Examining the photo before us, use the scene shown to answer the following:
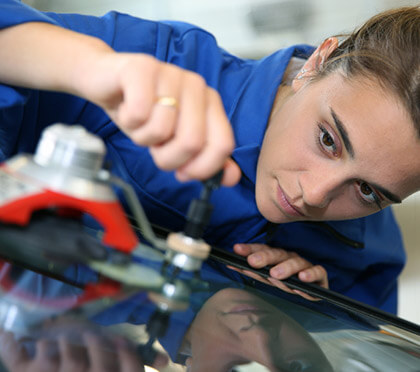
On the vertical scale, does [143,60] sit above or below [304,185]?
above

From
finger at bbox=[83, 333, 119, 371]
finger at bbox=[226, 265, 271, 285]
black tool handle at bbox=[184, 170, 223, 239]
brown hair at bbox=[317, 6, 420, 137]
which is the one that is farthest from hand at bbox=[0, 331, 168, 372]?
brown hair at bbox=[317, 6, 420, 137]

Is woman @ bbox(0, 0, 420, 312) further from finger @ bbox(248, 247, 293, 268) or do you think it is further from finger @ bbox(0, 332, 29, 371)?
finger @ bbox(0, 332, 29, 371)

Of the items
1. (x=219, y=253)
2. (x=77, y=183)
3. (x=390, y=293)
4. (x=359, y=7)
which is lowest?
(x=390, y=293)

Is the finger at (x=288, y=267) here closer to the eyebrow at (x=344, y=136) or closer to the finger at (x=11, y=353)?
the eyebrow at (x=344, y=136)

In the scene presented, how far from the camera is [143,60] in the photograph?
32 cm

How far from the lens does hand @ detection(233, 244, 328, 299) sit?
0.58 meters

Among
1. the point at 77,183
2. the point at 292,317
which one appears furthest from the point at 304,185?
the point at 77,183

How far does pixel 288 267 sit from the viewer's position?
0.64 meters

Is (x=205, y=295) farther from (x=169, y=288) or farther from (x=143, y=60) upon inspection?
(x=143, y=60)

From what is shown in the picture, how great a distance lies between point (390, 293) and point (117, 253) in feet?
2.89

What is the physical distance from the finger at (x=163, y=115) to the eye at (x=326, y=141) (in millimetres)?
318

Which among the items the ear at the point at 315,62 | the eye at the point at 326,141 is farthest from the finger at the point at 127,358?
the ear at the point at 315,62

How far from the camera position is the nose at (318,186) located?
1.96ft

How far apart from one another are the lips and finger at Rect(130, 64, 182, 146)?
0.35m
